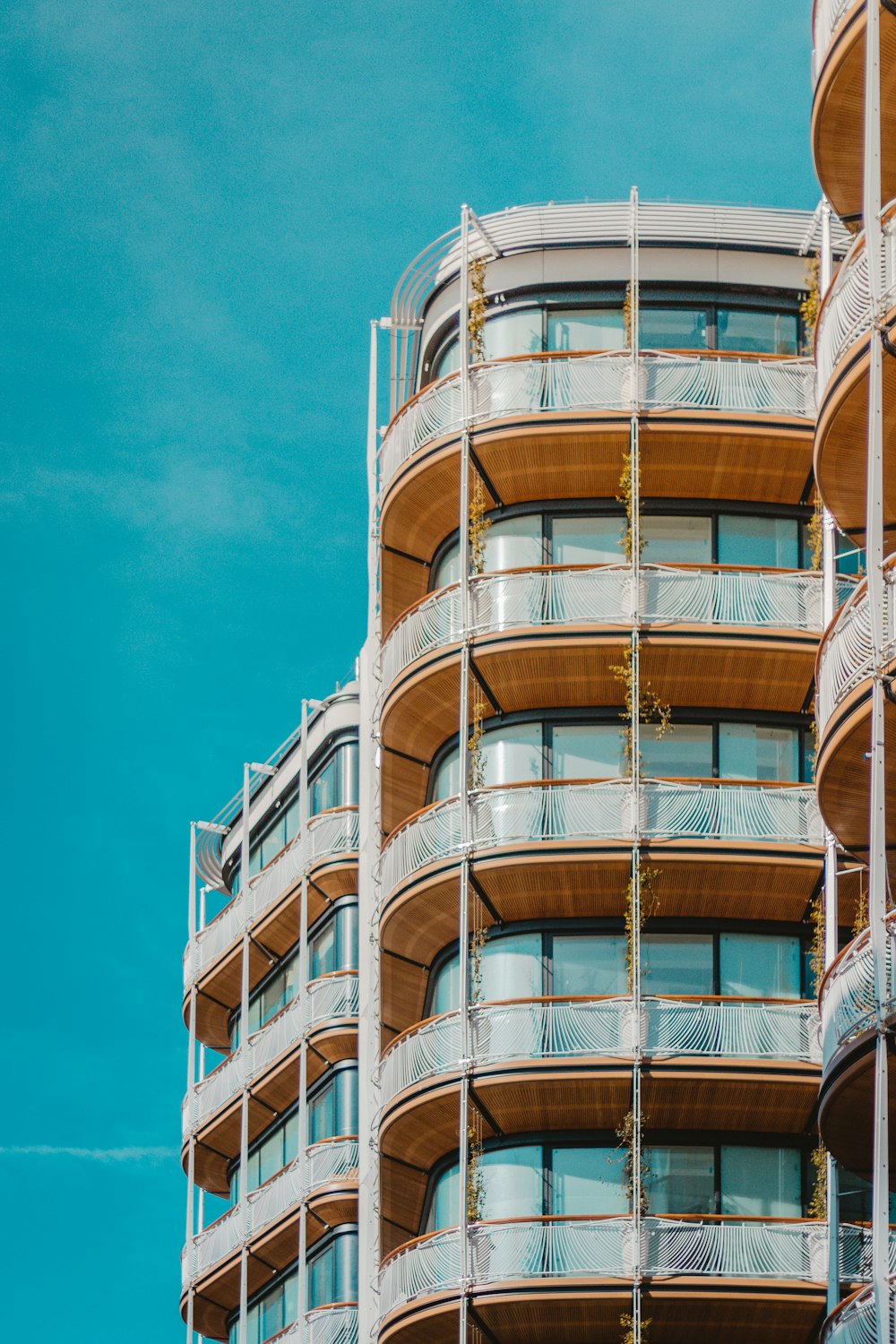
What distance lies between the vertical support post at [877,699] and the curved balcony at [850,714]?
309 mm

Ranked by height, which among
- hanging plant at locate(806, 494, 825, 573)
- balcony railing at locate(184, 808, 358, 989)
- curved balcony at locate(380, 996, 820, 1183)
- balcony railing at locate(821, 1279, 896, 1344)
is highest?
hanging plant at locate(806, 494, 825, 573)

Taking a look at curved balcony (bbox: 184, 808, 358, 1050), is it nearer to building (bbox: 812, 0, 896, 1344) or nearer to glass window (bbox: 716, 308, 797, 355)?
glass window (bbox: 716, 308, 797, 355)

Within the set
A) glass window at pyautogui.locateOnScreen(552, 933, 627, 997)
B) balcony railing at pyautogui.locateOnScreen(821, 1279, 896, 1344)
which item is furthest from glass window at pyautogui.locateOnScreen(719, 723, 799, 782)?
balcony railing at pyautogui.locateOnScreen(821, 1279, 896, 1344)

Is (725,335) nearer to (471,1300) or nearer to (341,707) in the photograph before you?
(341,707)

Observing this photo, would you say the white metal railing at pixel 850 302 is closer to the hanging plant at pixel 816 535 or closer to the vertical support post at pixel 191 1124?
the hanging plant at pixel 816 535

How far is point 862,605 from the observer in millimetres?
33406

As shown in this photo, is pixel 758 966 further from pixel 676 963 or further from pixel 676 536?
pixel 676 536

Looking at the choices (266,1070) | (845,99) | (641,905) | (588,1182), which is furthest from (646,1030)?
(266,1070)

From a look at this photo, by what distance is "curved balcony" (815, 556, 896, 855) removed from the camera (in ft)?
107

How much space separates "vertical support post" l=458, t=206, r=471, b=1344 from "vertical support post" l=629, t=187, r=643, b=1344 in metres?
2.76

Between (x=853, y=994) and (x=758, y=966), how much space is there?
14.0 meters

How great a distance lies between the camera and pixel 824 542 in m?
46.8

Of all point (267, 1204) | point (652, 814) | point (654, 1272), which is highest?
point (652, 814)

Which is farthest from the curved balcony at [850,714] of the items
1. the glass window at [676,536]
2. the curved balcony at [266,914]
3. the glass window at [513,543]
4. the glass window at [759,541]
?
the curved balcony at [266,914]
